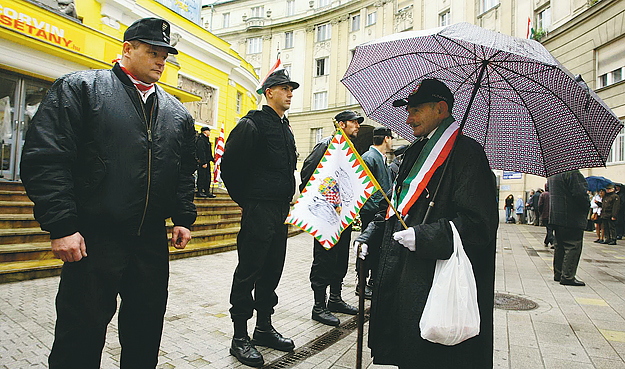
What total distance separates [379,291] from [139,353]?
144 centimetres

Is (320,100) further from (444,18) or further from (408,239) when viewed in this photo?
(408,239)

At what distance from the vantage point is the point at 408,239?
2.05 meters

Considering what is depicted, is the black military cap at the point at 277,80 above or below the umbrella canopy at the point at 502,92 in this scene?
above

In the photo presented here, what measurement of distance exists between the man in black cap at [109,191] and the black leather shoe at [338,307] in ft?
8.54

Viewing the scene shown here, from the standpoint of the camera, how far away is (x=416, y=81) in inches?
110

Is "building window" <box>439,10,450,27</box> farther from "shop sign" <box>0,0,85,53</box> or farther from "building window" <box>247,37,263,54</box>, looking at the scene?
"shop sign" <box>0,0,85,53</box>

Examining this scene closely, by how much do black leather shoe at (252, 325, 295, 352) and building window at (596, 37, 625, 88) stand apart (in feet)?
61.3

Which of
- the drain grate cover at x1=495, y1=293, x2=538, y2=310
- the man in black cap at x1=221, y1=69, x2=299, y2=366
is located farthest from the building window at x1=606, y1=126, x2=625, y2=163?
the man in black cap at x1=221, y1=69, x2=299, y2=366

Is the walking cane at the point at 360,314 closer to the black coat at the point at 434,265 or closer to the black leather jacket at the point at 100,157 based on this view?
the black coat at the point at 434,265

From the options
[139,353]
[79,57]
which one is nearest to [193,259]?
[139,353]

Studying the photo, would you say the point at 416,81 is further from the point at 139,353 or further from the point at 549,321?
→ the point at 549,321

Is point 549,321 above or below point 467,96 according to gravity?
below

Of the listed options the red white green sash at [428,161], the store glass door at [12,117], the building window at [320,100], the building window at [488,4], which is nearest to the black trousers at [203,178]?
the store glass door at [12,117]

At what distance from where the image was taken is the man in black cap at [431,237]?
2033 mm
